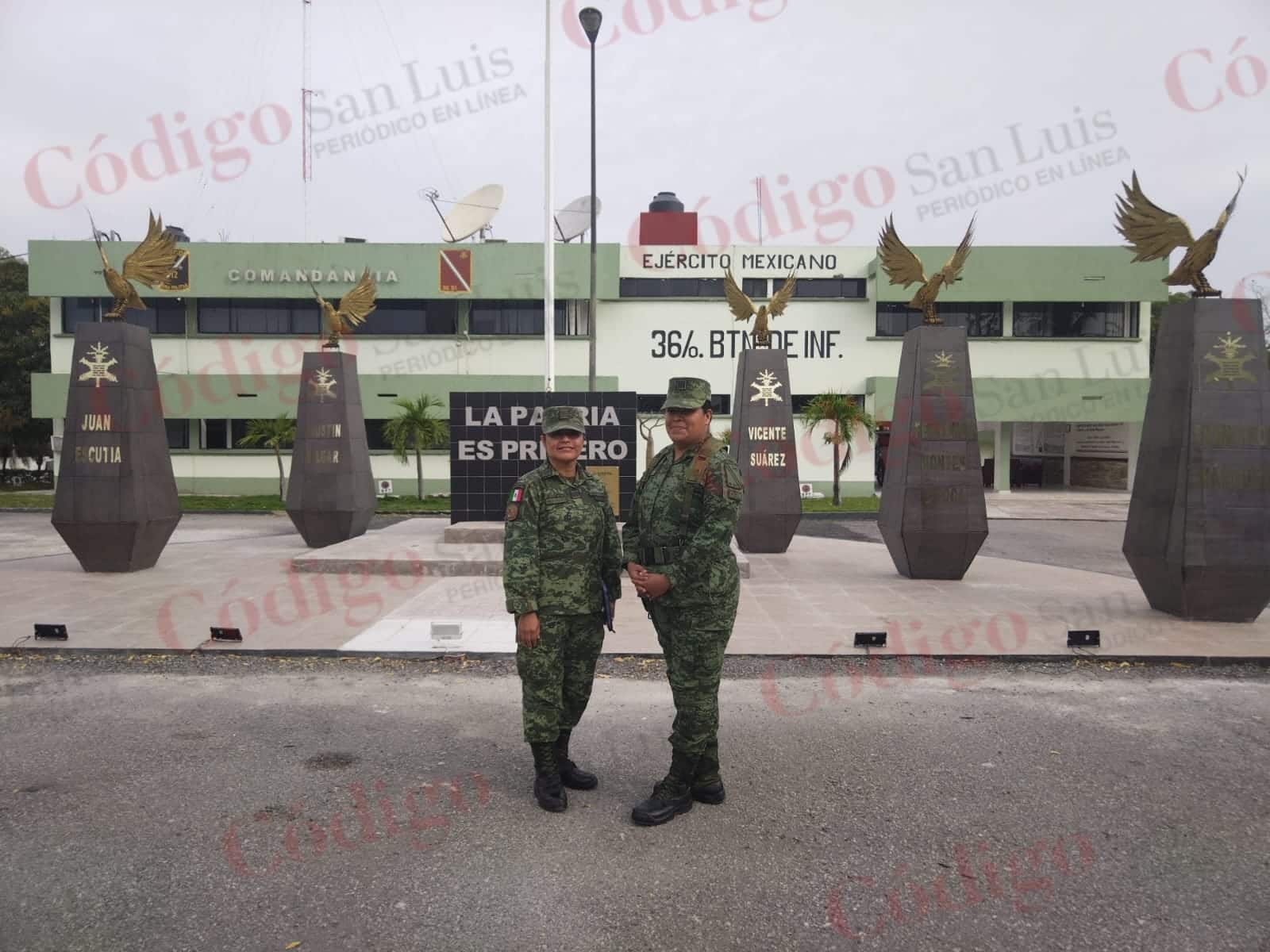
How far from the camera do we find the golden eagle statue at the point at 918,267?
34.5 ft

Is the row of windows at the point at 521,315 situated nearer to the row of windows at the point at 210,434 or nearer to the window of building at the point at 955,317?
the window of building at the point at 955,317

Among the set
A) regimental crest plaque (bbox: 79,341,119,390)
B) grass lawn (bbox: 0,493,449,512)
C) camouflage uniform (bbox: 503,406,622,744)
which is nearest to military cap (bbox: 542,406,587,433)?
camouflage uniform (bbox: 503,406,622,744)

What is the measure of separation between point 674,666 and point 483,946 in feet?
4.74

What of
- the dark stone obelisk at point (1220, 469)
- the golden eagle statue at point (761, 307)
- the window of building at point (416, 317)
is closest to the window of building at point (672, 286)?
the window of building at point (416, 317)

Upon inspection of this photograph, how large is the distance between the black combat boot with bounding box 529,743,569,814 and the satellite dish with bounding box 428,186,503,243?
82.5 feet

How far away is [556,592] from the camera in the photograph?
12.4ft

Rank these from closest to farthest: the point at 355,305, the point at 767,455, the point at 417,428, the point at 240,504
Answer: the point at 767,455 → the point at 355,305 → the point at 240,504 → the point at 417,428

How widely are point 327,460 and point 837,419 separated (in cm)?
1534

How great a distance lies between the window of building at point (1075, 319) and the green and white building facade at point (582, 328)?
0.06 metres

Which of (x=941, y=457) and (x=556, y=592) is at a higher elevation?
(x=941, y=457)

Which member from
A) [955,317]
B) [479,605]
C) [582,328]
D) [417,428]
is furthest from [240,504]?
[955,317]

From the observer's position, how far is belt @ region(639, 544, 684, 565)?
147 inches

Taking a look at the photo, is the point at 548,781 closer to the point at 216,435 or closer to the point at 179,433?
the point at 216,435

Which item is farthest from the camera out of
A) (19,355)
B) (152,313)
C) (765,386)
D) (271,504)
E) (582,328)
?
(19,355)
